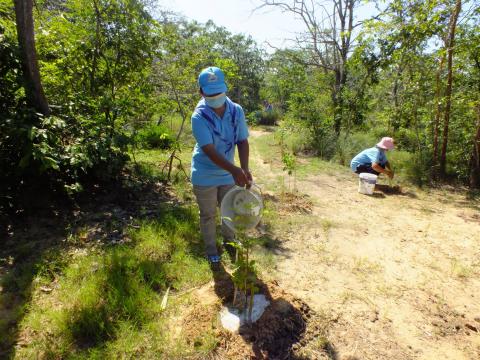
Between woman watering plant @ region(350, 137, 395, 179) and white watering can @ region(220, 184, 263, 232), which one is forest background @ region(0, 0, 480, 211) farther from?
white watering can @ region(220, 184, 263, 232)

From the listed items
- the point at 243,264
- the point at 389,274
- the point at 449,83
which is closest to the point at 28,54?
the point at 243,264

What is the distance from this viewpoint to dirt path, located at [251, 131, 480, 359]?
7.28 ft

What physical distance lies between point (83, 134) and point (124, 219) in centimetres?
111

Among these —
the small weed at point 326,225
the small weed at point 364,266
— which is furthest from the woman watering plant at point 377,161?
the small weed at point 364,266

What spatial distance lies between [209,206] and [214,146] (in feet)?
1.91

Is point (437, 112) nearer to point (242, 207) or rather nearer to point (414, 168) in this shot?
point (414, 168)

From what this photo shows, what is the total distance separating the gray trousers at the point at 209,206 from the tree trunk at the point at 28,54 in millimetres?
2187

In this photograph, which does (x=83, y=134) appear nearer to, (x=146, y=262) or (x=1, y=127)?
(x=1, y=127)

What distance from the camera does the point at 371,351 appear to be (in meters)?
2.09

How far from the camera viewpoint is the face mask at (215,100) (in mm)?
2334

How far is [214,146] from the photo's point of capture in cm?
237

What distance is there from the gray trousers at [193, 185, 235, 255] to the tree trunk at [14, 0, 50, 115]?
7.17ft

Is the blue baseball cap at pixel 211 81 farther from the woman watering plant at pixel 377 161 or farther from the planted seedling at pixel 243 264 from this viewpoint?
the woman watering plant at pixel 377 161

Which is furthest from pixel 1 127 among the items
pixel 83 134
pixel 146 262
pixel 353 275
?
pixel 353 275
